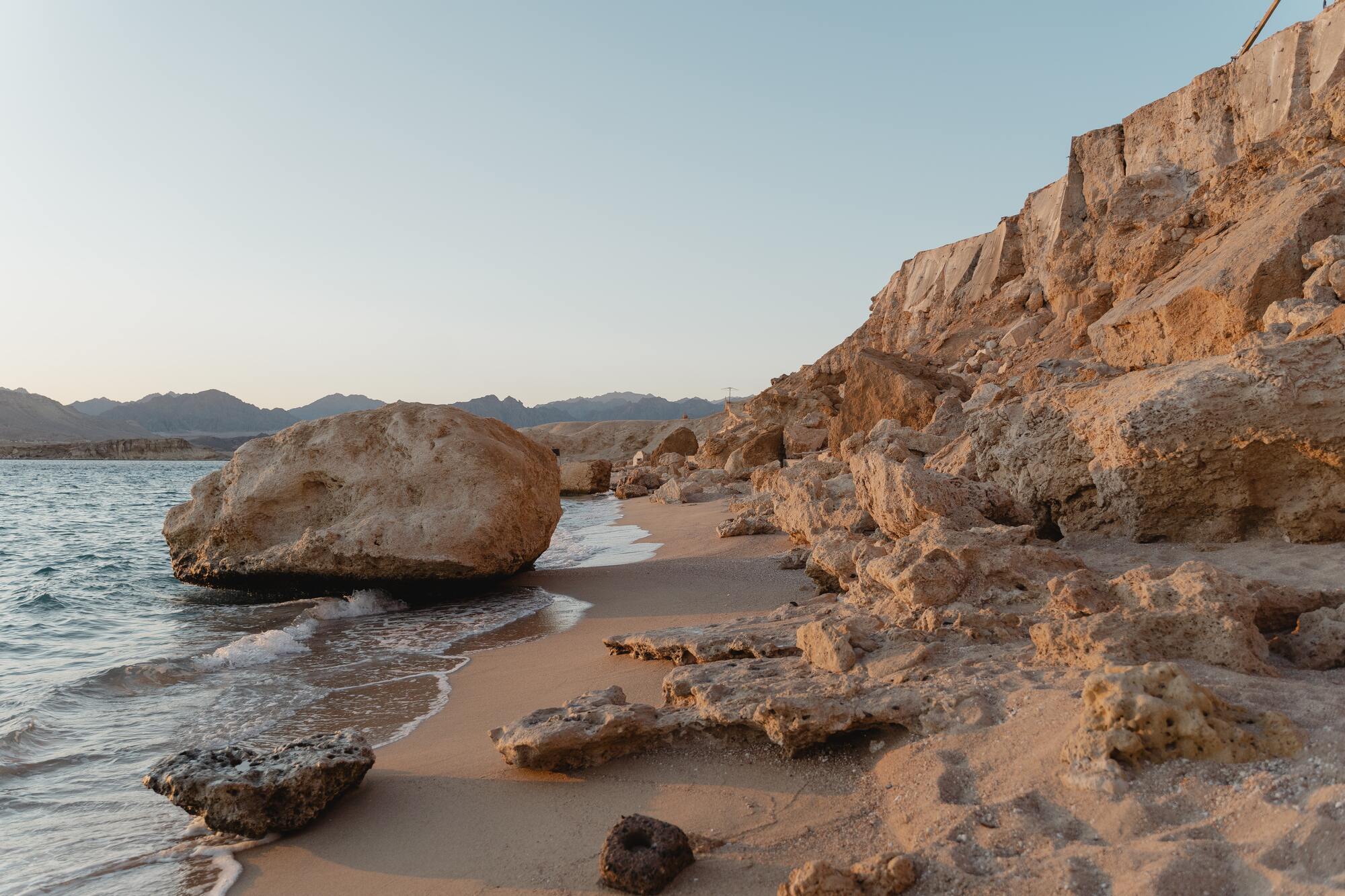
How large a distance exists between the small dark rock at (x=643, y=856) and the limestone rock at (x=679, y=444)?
29194mm

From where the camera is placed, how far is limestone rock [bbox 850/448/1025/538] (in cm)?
499

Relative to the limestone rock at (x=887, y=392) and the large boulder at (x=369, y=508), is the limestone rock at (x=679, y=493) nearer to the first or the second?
the limestone rock at (x=887, y=392)

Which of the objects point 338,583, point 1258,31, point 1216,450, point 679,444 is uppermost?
point 1258,31

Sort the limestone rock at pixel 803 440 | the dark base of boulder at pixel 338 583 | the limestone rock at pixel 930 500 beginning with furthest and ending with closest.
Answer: the limestone rock at pixel 803 440
the dark base of boulder at pixel 338 583
the limestone rock at pixel 930 500

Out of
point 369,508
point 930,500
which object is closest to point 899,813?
point 930,500

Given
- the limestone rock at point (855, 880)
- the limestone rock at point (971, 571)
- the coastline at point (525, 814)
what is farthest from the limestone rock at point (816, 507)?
the limestone rock at point (855, 880)

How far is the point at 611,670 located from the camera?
15.4 ft

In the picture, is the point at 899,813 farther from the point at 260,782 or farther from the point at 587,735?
the point at 260,782

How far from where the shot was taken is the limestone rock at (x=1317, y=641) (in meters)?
2.93

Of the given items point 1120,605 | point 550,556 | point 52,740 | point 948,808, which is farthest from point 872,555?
point 550,556

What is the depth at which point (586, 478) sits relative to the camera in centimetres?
2742

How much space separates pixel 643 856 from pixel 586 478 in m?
25.2

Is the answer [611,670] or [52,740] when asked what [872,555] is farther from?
[52,740]

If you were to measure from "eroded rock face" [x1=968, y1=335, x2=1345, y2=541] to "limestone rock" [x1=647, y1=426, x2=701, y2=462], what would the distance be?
1059 inches
